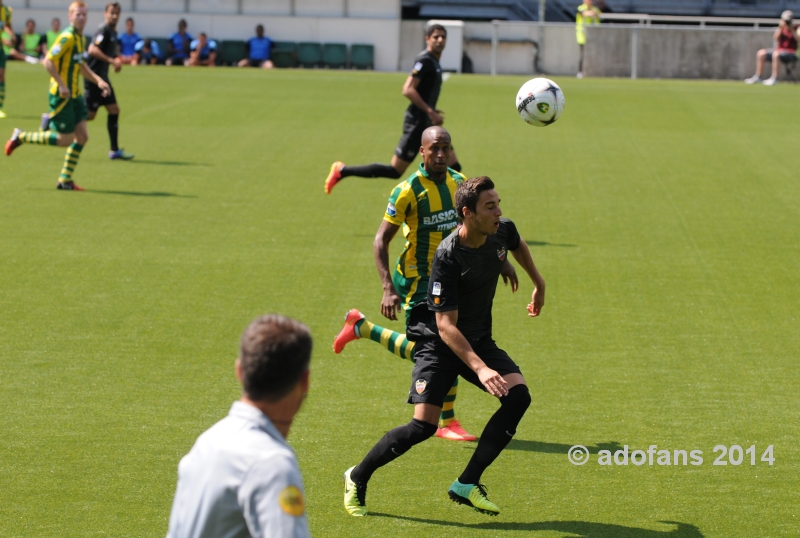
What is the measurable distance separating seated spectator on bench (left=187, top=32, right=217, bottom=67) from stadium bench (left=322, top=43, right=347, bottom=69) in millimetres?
3683

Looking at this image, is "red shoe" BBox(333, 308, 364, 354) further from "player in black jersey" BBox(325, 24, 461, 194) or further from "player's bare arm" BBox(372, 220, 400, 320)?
"player in black jersey" BBox(325, 24, 461, 194)

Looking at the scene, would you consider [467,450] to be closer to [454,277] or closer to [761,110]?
[454,277]

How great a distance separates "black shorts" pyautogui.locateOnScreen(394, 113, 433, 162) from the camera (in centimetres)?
1148

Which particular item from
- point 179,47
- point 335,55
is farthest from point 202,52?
point 335,55

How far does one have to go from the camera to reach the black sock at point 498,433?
17.6ft

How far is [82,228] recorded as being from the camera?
11695 mm

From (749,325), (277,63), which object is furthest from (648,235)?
(277,63)

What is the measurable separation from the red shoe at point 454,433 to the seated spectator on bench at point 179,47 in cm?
2721

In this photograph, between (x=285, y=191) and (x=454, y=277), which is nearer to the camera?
(x=454, y=277)

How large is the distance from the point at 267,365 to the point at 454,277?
262 cm

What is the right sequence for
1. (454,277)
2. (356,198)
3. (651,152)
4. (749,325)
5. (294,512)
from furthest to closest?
(651,152) → (356,198) → (749,325) → (454,277) → (294,512)

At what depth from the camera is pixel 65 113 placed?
13188 mm

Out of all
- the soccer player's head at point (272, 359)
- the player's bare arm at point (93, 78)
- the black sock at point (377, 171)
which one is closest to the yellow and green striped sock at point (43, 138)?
the player's bare arm at point (93, 78)

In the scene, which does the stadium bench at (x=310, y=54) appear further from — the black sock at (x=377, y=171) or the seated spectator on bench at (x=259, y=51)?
the black sock at (x=377, y=171)
